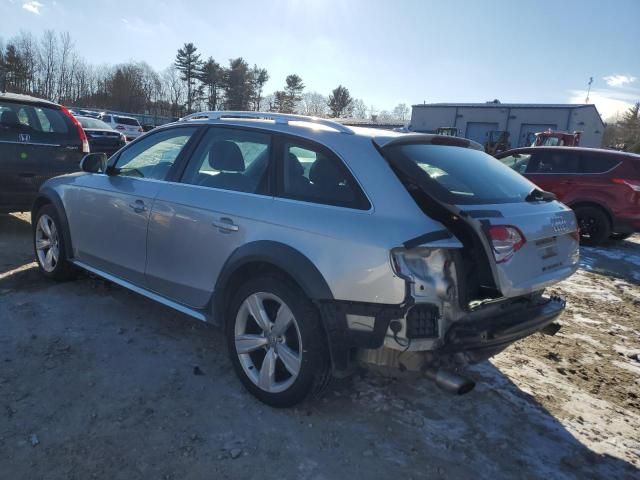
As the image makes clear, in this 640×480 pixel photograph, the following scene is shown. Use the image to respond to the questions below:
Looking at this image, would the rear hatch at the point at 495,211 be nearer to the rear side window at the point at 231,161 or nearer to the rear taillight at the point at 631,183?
the rear side window at the point at 231,161

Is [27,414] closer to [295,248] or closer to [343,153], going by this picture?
[295,248]

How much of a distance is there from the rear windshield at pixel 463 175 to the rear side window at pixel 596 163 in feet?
20.1

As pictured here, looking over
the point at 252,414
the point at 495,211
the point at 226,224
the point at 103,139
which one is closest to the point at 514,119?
the point at 103,139

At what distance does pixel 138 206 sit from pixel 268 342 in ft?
5.23

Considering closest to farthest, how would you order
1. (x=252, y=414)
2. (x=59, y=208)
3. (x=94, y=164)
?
(x=252, y=414) → (x=94, y=164) → (x=59, y=208)

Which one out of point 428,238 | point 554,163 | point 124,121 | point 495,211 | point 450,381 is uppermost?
point 124,121

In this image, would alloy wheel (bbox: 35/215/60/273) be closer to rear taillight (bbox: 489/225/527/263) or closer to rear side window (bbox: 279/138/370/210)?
rear side window (bbox: 279/138/370/210)

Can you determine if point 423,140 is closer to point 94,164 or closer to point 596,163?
point 94,164

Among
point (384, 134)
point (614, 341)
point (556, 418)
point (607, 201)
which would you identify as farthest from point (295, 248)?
point (607, 201)

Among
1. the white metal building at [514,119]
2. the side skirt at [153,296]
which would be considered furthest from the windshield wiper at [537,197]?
the white metal building at [514,119]

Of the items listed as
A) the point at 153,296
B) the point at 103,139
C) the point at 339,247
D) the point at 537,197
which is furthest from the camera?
the point at 103,139

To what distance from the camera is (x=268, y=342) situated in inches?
116

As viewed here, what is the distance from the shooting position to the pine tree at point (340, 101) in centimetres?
7219

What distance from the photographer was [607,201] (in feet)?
27.5
